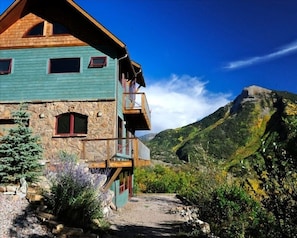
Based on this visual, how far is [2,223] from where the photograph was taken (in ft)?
26.2

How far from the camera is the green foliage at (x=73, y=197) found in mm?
8969

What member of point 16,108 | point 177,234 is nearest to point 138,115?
point 16,108

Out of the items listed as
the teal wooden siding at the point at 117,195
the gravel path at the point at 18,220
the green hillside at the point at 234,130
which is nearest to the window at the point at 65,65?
the teal wooden siding at the point at 117,195

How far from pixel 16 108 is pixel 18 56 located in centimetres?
268

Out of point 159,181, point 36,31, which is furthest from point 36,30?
point 159,181

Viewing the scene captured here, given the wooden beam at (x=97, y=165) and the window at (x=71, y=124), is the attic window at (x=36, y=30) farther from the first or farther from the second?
the wooden beam at (x=97, y=165)

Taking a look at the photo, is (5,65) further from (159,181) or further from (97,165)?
(159,181)

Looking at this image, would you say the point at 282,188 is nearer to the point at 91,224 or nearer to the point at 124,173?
the point at 91,224

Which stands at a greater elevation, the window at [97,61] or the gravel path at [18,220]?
the window at [97,61]

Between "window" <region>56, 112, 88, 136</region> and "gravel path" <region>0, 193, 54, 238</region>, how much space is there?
652cm

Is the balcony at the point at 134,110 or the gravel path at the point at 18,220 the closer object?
the gravel path at the point at 18,220

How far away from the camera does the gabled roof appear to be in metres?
15.8

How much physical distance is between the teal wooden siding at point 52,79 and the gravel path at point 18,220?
24.4ft

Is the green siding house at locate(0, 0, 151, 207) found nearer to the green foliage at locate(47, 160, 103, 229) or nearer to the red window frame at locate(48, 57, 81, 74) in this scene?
the red window frame at locate(48, 57, 81, 74)
